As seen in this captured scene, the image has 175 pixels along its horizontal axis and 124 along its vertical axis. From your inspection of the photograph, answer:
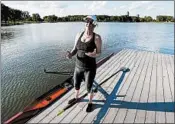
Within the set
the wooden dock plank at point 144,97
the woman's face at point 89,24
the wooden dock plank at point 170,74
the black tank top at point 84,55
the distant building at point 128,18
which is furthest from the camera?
the distant building at point 128,18

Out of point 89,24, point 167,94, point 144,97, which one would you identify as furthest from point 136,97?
point 89,24

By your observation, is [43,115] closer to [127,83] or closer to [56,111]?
[56,111]

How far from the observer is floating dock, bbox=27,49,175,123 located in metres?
4.78

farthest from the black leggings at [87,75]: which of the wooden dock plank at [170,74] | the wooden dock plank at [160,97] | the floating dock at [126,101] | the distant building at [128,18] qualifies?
the distant building at [128,18]

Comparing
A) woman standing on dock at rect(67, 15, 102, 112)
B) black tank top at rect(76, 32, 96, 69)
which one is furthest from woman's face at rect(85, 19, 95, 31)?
black tank top at rect(76, 32, 96, 69)

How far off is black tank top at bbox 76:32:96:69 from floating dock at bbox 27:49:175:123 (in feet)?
3.45

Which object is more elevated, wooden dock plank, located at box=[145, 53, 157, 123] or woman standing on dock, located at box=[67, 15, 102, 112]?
woman standing on dock, located at box=[67, 15, 102, 112]

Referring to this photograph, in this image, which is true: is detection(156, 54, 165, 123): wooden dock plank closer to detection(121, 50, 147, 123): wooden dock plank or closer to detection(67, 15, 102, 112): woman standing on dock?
detection(121, 50, 147, 123): wooden dock plank

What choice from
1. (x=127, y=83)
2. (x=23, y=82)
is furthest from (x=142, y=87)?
(x=23, y=82)

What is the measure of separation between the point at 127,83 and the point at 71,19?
14715cm

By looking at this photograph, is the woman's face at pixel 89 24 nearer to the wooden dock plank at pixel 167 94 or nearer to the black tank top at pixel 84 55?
the black tank top at pixel 84 55

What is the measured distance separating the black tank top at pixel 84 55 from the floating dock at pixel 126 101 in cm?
105

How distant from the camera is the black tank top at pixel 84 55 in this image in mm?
4699

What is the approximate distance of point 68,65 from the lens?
543 inches
